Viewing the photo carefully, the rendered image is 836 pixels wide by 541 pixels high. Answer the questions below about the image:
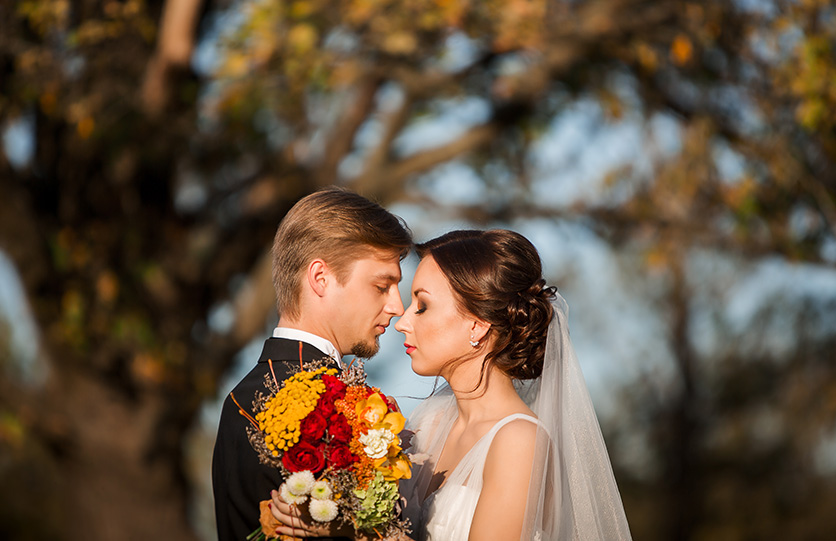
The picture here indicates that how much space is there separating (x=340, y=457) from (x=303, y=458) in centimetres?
13

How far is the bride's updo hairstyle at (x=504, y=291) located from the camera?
3377 mm

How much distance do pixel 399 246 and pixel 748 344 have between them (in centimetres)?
1572

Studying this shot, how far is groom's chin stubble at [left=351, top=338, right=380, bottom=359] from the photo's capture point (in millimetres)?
3366

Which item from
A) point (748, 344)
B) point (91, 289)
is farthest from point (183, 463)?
point (748, 344)

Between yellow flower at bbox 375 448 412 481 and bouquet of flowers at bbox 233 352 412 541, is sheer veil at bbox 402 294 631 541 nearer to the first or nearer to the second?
yellow flower at bbox 375 448 412 481

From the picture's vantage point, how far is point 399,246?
133 inches

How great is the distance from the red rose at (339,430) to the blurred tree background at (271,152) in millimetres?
4174

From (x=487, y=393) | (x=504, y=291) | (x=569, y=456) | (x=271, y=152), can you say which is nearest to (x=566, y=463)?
(x=569, y=456)

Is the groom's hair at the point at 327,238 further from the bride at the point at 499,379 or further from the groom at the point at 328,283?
the bride at the point at 499,379

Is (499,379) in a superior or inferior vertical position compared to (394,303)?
inferior

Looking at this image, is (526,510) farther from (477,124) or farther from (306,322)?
(477,124)

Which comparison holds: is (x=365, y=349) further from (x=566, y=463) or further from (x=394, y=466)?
(x=566, y=463)

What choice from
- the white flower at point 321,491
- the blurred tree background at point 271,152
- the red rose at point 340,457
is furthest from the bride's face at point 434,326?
the blurred tree background at point 271,152

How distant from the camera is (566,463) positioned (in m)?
3.34
